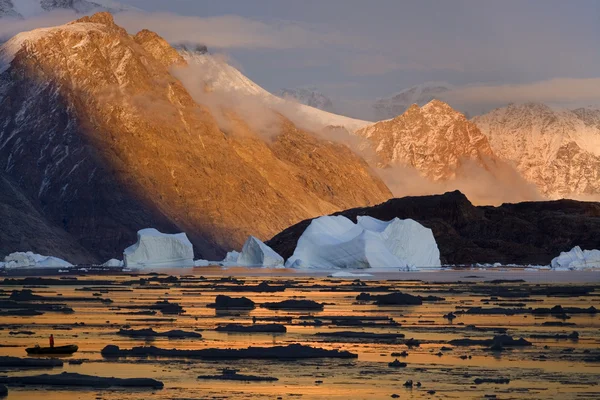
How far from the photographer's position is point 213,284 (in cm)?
8744

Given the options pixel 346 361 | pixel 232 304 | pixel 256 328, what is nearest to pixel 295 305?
pixel 232 304

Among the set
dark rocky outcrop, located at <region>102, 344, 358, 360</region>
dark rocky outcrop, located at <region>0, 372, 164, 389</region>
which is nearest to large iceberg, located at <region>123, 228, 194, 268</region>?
dark rocky outcrop, located at <region>102, 344, 358, 360</region>

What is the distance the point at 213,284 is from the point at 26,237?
91.6m

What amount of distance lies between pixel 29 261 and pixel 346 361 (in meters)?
120

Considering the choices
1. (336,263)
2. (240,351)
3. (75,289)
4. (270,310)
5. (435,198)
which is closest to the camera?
(240,351)

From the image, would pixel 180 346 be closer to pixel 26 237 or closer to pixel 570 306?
pixel 570 306

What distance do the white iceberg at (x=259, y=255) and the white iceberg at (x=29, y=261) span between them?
94.1 feet

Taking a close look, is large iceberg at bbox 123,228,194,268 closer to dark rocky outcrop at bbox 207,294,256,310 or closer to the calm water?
the calm water

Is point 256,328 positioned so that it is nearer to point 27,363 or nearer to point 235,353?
point 235,353

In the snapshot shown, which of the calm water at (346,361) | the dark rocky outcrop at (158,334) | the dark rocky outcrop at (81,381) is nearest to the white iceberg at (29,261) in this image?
the calm water at (346,361)

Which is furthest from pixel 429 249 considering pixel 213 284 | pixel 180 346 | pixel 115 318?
pixel 180 346

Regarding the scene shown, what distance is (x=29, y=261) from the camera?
15150 centimetres

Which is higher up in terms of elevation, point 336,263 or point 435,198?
point 435,198

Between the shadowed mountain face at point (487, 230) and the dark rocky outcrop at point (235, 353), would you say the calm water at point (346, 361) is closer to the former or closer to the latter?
the dark rocky outcrop at point (235, 353)
